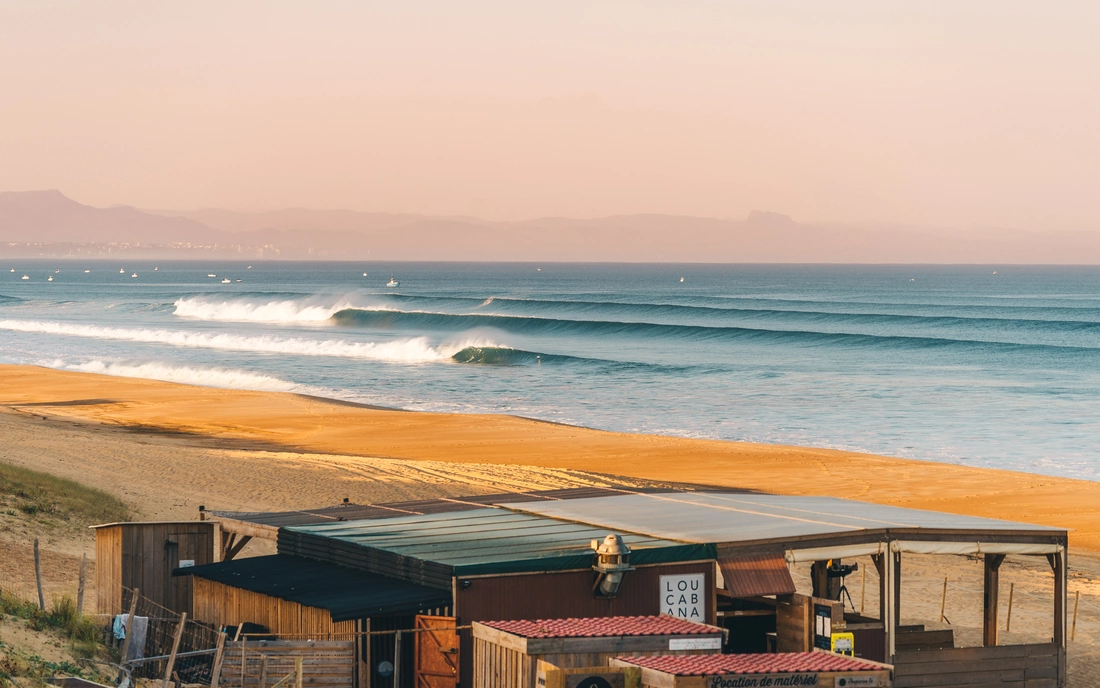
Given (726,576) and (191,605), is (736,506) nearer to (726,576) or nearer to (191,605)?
(726,576)

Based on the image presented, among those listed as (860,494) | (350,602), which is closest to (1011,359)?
(860,494)

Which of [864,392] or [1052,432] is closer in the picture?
[1052,432]

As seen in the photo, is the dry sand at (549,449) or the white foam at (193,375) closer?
the dry sand at (549,449)

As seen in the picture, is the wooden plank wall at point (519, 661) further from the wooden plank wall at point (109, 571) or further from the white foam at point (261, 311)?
the white foam at point (261, 311)

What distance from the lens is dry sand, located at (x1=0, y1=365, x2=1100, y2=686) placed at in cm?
1939

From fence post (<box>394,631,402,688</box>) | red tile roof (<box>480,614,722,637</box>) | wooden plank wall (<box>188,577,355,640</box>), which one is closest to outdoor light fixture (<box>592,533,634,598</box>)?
red tile roof (<box>480,614,722,637</box>)

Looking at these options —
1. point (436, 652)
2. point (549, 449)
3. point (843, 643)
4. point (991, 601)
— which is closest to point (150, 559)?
point (436, 652)

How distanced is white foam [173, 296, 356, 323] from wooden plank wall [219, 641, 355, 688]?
8844 cm

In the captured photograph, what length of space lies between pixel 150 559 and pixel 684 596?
653 cm

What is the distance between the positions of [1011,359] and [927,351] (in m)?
5.70

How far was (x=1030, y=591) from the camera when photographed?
786 inches

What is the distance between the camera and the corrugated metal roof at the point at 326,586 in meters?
11.6

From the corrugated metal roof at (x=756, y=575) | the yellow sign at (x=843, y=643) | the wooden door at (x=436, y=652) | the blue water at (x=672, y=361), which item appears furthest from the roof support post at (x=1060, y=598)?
the blue water at (x=672, y=361)

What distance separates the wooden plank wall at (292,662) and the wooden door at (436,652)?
0.61m
